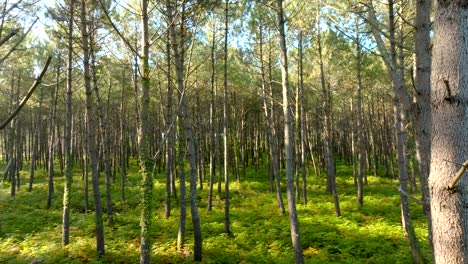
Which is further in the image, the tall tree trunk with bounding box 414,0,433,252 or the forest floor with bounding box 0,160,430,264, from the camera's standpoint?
the forest floor with bounding box 0,160,430,264

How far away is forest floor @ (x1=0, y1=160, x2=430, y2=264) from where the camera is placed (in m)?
10.2

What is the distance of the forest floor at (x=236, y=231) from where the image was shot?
1017 cm

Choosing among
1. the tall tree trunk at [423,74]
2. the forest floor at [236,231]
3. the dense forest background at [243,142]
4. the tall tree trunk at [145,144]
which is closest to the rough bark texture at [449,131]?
the dense forest background at [243,142]

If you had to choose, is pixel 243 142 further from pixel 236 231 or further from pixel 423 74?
pixel 423 74

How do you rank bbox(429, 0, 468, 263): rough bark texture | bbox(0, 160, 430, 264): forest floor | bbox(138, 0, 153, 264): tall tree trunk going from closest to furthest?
bbox(429, 0, 468, 263): rough bark texture → bbox(138, 0, 153, 264): tall tree trunk → bbox(0, 160, 430, 264): forest floor

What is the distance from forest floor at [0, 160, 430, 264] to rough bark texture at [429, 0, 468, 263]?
856 cm

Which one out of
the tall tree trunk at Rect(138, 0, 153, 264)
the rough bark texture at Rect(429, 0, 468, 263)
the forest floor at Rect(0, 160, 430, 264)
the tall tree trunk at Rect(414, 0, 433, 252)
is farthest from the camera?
the forest floor at Rect(0, 160, 430, 264)

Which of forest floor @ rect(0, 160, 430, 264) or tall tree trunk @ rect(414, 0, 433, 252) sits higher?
tall tree trunk @ rect(414, 0, 433, 252)

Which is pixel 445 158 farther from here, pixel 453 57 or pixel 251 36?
pixel 251 36

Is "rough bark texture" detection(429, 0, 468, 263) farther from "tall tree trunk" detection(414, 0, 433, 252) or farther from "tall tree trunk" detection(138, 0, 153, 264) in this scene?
"tall tree trunk" detection(138, 0, 153, 264)

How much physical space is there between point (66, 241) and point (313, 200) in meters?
12.0

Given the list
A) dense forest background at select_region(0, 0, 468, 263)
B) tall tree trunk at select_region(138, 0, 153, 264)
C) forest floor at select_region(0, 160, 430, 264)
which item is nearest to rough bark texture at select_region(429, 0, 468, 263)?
dense forest background at select_region(0, 0, 468, 263)

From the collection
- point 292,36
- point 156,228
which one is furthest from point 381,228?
point 292,36

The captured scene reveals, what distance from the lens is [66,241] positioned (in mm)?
11461
